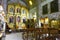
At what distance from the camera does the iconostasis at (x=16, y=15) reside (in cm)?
909

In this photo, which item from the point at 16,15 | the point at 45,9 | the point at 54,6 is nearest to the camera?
the point at 16,15

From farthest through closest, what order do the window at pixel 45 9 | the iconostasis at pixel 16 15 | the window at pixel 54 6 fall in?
the window at pixel 45 9, the window at pixel 54 6, the iconostasis at pixel 16 15

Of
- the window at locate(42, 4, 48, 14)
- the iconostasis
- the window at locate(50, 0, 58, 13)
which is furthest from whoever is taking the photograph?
the window at locate(42, 4, 48, 14)

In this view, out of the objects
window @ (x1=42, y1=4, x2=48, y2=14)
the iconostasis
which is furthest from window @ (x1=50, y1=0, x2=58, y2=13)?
the iconostasis

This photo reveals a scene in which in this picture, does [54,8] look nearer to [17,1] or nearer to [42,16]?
[42,16]

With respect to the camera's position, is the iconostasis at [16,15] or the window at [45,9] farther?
the window at [45,9]

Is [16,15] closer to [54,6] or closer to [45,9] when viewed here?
[45,9]

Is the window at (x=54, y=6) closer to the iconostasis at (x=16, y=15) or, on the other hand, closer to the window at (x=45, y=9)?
the window at (x=45, y=9)

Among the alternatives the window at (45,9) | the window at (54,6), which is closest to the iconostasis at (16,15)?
the window at (45,9)

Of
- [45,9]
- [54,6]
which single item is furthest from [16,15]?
[54,6]

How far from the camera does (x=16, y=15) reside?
984 cm

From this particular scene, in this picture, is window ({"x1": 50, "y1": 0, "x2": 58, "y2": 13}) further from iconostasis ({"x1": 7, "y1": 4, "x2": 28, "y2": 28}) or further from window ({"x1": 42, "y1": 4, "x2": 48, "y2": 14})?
iconostasis ({"x1": 7, "y1": 4, "x2": 28, "y2": 28})

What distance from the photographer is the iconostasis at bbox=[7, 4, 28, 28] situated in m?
9.09

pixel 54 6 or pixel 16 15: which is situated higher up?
pixel 54 6
